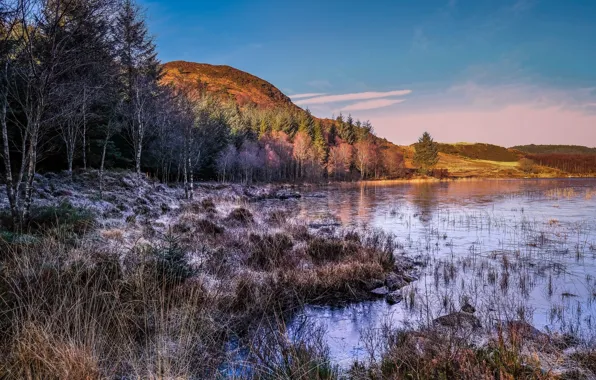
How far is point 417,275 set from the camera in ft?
33.4

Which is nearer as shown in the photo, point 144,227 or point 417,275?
point 417,275

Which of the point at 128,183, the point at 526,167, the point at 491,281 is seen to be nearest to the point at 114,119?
the point at 128,183

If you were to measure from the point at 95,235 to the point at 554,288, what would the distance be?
12.1 metres

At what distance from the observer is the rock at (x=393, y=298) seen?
792cm

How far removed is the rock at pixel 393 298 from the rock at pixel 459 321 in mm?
1542

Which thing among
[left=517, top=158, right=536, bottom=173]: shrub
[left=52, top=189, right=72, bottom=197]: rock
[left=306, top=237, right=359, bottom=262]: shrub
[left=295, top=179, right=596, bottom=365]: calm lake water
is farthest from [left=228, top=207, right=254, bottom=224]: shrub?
[left=517, top=158, right=536, bottom=173]: shrub

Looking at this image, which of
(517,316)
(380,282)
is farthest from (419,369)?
(380,282)

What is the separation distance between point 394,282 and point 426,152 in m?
102

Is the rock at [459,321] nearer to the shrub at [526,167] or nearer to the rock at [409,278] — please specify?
the rock at [409,278]

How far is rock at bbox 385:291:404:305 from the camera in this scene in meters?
7.92

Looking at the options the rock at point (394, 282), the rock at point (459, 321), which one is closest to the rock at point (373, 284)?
the rock at point (394, 282)

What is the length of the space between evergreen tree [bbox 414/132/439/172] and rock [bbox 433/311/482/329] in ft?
339

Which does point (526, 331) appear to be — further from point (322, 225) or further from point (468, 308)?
point (322, 225)

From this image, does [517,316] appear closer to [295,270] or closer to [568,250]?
[295,270]
